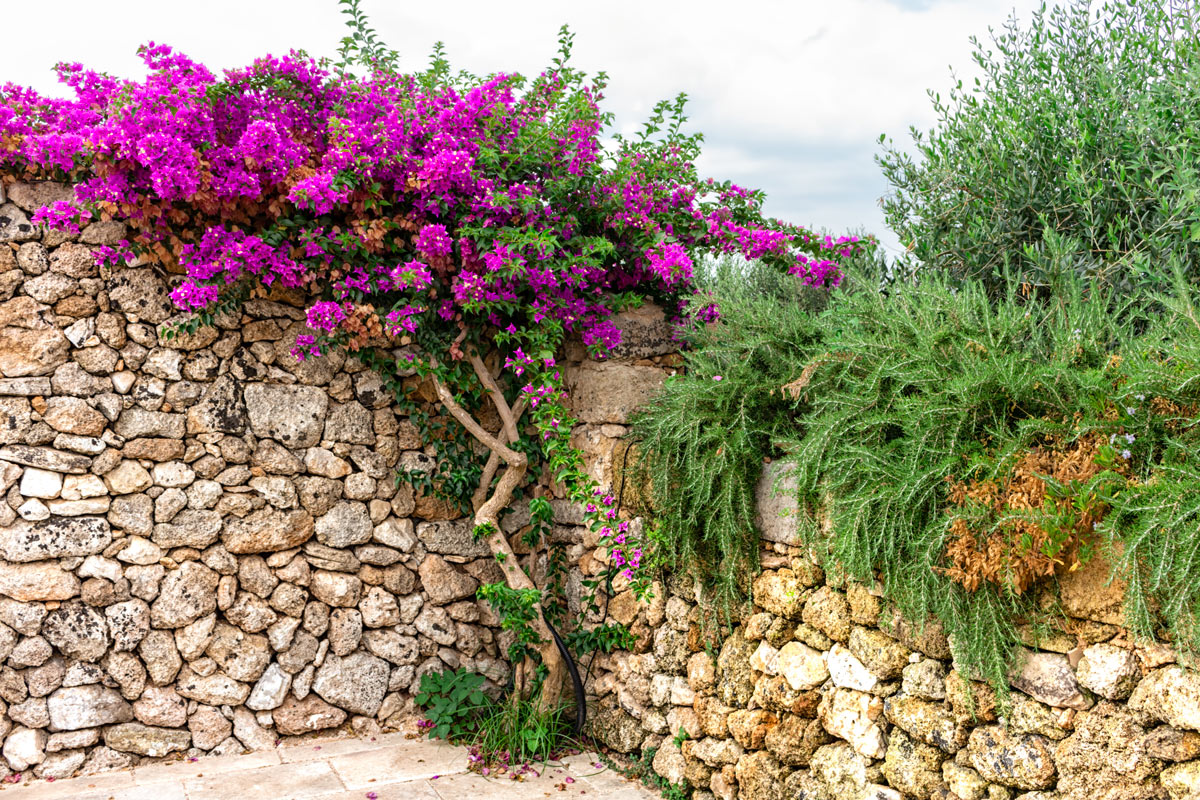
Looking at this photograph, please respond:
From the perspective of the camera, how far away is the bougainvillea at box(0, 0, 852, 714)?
3.93 meters

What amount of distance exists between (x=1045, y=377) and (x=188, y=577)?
12.4ft

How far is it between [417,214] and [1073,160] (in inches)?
A: 114

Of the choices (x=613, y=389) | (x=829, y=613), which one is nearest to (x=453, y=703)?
(x=613, y=389)

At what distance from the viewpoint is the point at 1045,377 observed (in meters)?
2.63

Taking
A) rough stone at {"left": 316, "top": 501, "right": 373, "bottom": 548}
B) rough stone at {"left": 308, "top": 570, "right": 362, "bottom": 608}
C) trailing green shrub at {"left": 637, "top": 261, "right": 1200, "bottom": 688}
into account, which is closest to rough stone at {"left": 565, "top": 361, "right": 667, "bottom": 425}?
trailing green shrub at {"left": 637, "top": 261, "right": 1200, "bottom": 688}

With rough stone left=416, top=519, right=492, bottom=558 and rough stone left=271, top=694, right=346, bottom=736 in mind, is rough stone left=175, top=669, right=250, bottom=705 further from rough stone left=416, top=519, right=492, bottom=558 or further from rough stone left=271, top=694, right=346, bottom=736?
rough stone left=416, top=519, right=492, bottom=558

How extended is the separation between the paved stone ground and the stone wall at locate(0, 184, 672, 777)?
142 millimetres

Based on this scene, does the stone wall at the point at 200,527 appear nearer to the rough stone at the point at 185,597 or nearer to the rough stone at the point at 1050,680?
the rough stone at the point at 185,597

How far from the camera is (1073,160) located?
11.9ft

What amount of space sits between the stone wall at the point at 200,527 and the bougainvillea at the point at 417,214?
0.22 m

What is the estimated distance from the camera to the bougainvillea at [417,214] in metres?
3.93

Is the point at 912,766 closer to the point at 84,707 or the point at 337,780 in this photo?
the point at 337,780

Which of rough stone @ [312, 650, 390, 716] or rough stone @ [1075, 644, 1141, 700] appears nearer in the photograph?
rough stone @ [1075, 644, 1141, 700]

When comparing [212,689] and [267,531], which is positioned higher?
[267,531]
